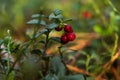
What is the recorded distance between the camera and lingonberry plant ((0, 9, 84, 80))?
104cm

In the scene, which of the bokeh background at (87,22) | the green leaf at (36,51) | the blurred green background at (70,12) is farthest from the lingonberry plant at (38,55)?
the blurred green background at (70,12)

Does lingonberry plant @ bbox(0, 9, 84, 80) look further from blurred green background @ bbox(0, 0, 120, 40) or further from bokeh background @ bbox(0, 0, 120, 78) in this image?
blurred green background @ bbox(0, 0, 120, 40)

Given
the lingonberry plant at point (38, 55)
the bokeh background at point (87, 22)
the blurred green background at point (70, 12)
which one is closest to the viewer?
the lingonberry plant at point (38, 55)

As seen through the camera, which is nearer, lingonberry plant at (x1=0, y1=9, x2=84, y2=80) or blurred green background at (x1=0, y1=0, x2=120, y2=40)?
lingonberry plant at (x1=0, y1=9, x2=84, y2=80)

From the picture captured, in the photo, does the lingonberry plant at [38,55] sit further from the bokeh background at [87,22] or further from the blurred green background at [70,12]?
the blurred green background at [70,12]

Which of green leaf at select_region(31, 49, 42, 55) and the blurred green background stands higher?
green leaf at select_region(31, 49, 42, 55)

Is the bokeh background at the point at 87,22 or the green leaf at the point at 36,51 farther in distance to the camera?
the bokeh background at the point at 87,22

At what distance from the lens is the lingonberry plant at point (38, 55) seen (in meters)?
1.04

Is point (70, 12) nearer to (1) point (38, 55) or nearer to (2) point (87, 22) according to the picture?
(2) point (87, 22)

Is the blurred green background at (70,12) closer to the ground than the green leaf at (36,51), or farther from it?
closer to the ground

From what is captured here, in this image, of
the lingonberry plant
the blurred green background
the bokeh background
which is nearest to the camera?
the lingonberry plant

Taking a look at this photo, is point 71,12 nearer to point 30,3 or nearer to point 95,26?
point 30,3

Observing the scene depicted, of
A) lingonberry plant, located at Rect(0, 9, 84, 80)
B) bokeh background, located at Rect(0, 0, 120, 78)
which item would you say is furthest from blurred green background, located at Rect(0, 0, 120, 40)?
lingonberry plant, located at Rect(0, 9, 84, 80)

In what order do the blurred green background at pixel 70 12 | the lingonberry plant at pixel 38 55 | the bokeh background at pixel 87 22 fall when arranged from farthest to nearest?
the blurred green background at pixel 70 12 → the bokeh background at pixel 87 22 → the lingonberry plant at pixel 38 55
